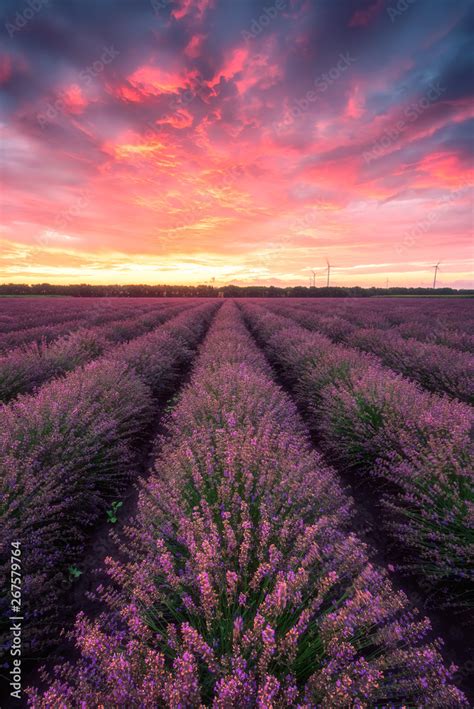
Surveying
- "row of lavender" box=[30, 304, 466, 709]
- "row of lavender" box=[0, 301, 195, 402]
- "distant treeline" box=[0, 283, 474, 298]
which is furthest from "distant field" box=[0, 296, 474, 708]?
"distant treeline" box=[0, 283, 474, 298]

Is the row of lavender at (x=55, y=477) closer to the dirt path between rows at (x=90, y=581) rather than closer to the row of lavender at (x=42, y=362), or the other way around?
the dirt path between rows at (x=90, y=581)

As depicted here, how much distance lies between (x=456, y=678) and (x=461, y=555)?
0.73 meters

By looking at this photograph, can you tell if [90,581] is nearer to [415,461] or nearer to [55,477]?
[55,477]

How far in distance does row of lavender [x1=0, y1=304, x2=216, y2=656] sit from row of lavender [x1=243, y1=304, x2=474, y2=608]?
2.72 m

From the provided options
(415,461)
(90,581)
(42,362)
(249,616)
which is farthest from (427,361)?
(42,362)

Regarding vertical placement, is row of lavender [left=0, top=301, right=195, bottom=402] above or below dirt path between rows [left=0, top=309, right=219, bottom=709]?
above

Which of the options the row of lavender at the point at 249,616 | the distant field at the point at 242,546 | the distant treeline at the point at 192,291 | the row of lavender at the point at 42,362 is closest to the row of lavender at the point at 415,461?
the distant field at the point at 242,546

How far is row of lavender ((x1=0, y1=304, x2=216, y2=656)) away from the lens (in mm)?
2176

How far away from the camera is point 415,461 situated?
285 centimetres

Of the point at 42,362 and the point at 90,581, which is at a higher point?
the point at 42,362

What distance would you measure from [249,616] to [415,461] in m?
2.02

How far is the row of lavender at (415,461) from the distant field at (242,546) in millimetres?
28

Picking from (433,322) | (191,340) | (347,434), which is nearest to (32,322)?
(191,340)

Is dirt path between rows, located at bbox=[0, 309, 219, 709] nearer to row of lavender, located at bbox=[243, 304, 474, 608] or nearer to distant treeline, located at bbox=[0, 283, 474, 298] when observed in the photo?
row of lavender, located at bbox=[243, 304, 474, 608]
